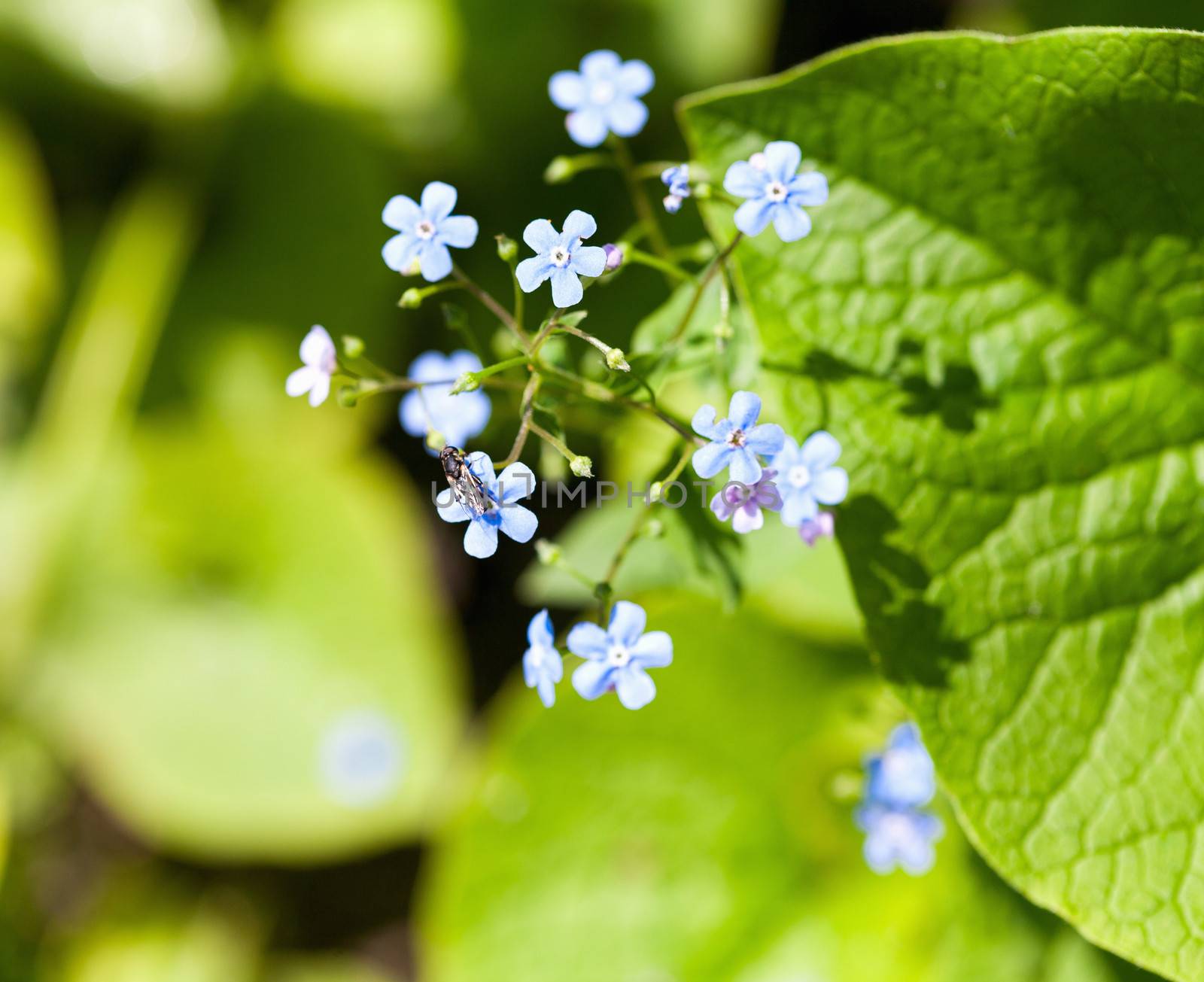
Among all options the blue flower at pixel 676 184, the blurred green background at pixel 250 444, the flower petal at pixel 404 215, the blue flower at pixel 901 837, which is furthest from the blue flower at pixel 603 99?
the blue flower at pixel 901 837

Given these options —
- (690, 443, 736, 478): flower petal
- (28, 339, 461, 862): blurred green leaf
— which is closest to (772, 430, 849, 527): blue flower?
(690, 443, 736, 478): flower petal

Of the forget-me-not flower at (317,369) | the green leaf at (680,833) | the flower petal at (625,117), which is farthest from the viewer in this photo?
the green leaf at (680,833)

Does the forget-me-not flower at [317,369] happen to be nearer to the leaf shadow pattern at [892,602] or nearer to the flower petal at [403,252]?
the flower petal at [403,252]

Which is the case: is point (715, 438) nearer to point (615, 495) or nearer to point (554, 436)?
point (554, 436)

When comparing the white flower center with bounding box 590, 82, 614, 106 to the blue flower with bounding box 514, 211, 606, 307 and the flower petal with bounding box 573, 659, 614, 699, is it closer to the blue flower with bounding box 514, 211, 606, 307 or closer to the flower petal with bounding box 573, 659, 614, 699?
the blue flower with bounding box 514, 211, 606, 307

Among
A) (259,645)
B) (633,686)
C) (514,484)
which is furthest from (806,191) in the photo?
(259,645)

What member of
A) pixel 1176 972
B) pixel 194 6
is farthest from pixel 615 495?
pixel 194 6
